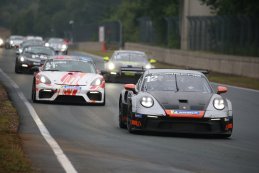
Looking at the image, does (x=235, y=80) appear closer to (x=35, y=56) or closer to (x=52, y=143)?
(x=35, y=56)

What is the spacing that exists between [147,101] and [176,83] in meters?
1.30

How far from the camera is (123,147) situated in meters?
14.4

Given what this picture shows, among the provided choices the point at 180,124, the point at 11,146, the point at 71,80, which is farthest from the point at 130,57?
the point at 11,146

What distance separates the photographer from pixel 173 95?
55.9 feet

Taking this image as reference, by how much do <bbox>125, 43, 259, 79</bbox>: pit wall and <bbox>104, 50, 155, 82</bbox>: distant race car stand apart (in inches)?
247

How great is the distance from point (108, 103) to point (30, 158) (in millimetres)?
12724

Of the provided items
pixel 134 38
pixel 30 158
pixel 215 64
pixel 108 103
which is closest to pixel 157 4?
pixel 134 38

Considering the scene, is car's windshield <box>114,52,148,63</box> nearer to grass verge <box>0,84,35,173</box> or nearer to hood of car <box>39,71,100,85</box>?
hood of car <box>39,71,100,85</box>

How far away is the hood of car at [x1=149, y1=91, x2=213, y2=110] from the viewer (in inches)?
653

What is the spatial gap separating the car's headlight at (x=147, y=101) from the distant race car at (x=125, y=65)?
735 inches

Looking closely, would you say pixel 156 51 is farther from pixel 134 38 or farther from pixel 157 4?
pixel 134 38

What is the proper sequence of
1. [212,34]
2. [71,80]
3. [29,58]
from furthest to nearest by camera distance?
[212,34]
[29,58]
[71,80]

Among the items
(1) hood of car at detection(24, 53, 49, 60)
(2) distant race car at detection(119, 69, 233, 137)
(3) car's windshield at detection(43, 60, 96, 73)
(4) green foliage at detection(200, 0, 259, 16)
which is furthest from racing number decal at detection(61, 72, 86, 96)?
(4) green foliage at detection(200, 0, 259, 16)

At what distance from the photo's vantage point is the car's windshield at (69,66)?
25.5 m
